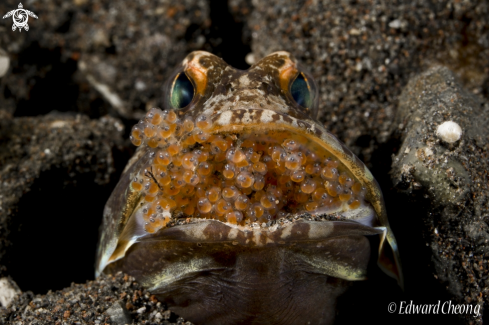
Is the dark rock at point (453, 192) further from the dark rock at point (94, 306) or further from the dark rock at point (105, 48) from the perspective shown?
the dark rock at point (105, 48)

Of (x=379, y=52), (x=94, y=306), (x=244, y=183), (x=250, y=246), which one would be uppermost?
(x=379, y=52)

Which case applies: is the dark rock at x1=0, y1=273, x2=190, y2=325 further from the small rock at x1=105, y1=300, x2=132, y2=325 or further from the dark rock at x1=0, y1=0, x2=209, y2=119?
the dark rock at x1=0, y1=0, x2=209, y2=119

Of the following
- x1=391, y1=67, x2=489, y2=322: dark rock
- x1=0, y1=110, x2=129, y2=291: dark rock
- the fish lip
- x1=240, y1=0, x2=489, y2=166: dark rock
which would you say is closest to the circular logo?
x1=0, y1=110, x2=129, y2=291: dark rock

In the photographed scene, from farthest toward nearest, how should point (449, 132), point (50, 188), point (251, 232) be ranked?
point (50, 188)
point (449, 132)
point (251, 232)

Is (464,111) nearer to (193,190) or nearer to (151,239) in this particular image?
(193,190)

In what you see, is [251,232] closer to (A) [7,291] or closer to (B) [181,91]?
(B) [181,91]

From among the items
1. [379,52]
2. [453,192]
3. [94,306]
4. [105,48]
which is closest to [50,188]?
[94,306]
